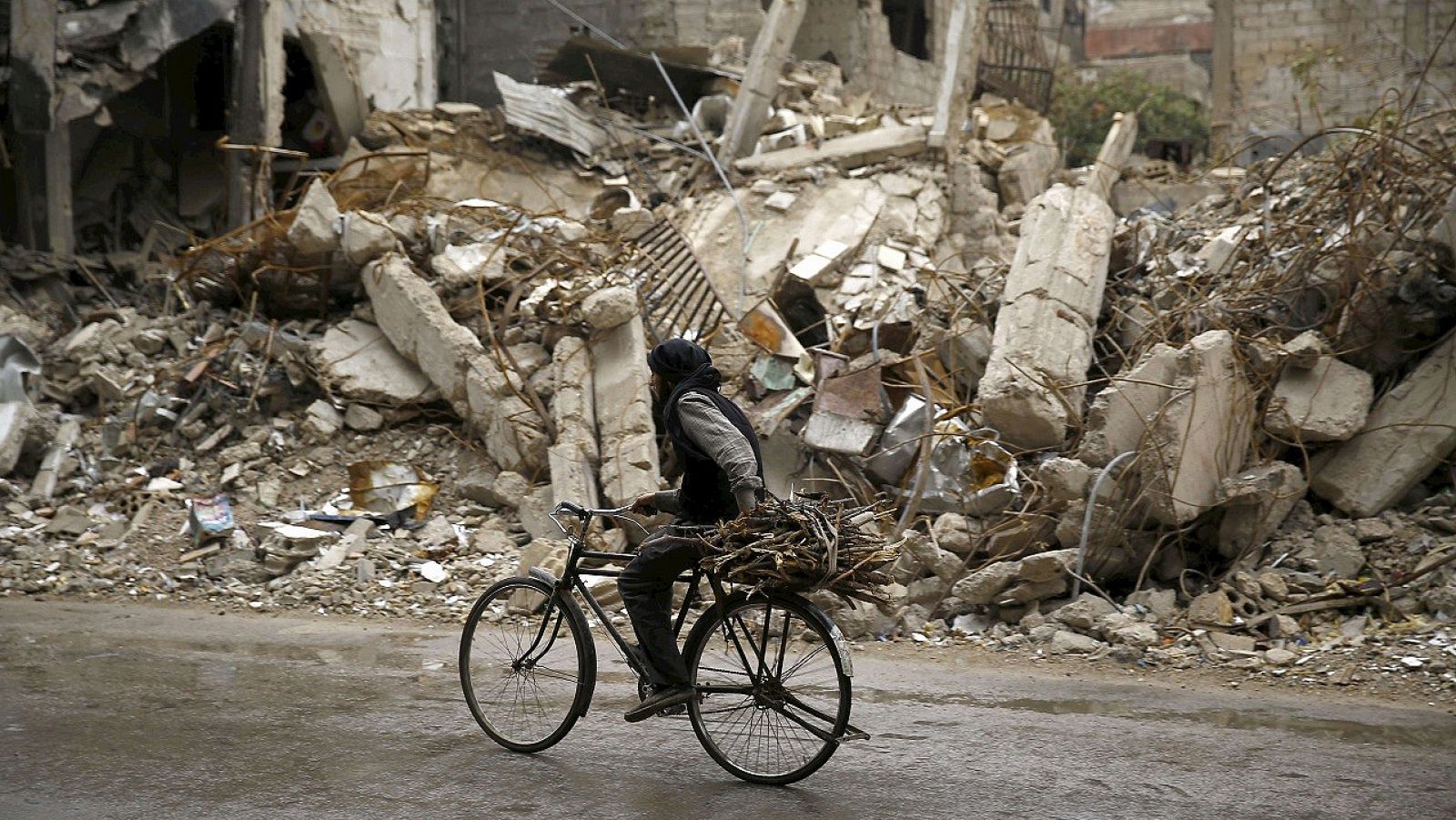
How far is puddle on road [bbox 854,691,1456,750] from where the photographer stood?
15.5 feet

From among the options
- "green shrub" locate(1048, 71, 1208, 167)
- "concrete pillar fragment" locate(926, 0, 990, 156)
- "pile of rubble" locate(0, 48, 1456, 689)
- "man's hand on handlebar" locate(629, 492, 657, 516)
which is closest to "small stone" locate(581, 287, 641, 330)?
"pile of rubble" locate(0, 48, 1456, 689)

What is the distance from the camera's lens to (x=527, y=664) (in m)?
4.52

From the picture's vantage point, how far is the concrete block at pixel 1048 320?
7.26m

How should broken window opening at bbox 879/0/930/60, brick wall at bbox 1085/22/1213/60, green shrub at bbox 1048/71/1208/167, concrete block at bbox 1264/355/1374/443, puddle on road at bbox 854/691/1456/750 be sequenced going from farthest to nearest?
brick wall at bbox 1085/22/1213/60 → green shrub at bbox 1048/71/1208/167 → broken window opening at bbox 879/0/930/60 → concrete block at bbox 1264/355/1374/443 → puddle on road at bbox 854/691/1456/750

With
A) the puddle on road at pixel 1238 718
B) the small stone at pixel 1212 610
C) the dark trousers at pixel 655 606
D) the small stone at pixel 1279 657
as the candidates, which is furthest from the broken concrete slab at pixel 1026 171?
the dark trousers at pixel 655 606

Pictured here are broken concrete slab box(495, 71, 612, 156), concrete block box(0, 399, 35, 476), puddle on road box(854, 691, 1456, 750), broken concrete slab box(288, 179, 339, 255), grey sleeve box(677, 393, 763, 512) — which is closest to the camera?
grey sleeve box(677, 393, 763, 512)

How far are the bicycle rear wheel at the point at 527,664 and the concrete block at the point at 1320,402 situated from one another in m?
4.37

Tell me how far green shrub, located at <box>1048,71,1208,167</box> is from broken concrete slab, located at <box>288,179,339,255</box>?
690 inches

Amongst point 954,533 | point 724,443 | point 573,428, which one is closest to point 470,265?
point 573,428

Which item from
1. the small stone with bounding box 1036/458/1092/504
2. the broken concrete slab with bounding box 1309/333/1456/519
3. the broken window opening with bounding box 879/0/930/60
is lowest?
the small stone with bounding box 1036/458/1092/504

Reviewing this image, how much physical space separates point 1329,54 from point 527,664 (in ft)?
56.0

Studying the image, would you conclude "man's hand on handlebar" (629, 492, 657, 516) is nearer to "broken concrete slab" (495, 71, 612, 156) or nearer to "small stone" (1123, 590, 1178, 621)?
"small stone" (1123, 590, 1178, 621)

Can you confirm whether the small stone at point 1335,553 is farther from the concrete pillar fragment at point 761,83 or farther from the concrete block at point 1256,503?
the concrete pillar fragment at point 761,83

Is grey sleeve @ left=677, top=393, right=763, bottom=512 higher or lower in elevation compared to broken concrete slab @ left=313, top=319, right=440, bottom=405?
higher
